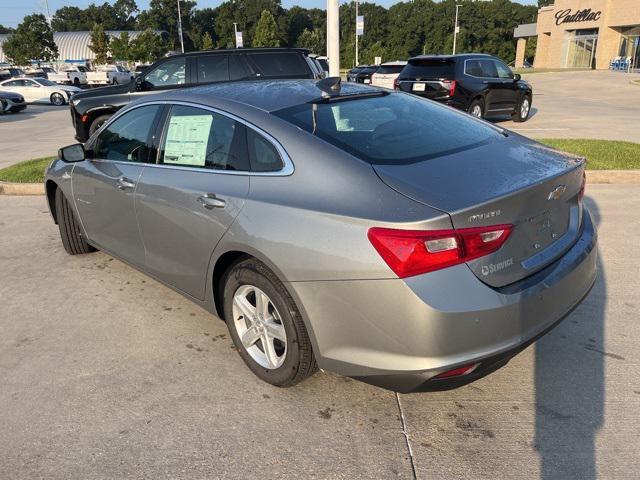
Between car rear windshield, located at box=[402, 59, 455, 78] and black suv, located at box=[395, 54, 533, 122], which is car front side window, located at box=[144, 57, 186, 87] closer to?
black suv, located at box=[395, 54, 533, 122]

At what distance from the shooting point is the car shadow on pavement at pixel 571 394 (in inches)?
92.9

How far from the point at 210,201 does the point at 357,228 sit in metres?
1.04

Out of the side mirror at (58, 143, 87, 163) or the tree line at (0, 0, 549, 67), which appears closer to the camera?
the side mirror at (58, 143, 87, 163)

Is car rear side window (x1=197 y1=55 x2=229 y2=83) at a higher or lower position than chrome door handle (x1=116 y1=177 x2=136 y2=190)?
higher

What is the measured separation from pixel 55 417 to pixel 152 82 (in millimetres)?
8351

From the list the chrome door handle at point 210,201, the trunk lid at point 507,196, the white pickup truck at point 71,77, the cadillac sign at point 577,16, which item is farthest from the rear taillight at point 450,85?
the cadillac sign at point 577,16

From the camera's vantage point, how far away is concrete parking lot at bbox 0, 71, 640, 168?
11641 millimetres

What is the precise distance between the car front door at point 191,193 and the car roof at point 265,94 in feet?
0.36

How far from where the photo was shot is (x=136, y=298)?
4.14 meters

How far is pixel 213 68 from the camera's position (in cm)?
951

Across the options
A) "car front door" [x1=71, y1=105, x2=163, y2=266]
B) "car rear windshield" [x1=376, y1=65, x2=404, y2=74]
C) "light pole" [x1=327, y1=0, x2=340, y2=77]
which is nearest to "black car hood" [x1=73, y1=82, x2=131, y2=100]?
"light pole" [x1=327, y1=0, x2=340, y2=77]

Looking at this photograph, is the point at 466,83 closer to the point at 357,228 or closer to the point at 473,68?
the point at 473,68

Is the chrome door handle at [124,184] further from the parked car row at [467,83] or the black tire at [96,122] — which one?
the parked car row at [467,83]

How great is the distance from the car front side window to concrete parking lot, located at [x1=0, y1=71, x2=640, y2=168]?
3096 millimetres
